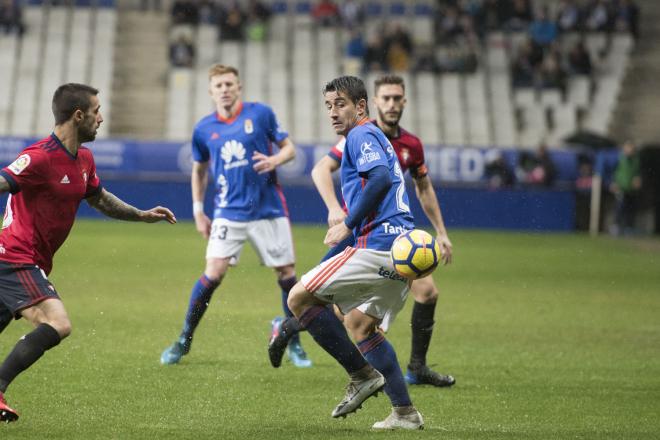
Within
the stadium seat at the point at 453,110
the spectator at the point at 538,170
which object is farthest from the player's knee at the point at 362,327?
the stadium seat at the point at 453,110

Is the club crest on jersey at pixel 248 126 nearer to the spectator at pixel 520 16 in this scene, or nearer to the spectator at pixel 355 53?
the spectator at pixel 355 53

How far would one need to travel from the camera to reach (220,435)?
632cm

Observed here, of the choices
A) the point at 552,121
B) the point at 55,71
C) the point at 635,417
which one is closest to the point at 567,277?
the point at 635,417

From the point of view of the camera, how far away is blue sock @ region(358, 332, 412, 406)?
6.55 meters

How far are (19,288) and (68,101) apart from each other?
1.10m

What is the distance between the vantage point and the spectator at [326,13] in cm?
3255

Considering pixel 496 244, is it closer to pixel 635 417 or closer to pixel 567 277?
pixel 567 277

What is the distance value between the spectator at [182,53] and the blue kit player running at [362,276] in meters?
25.2

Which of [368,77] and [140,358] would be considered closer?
[140,358]

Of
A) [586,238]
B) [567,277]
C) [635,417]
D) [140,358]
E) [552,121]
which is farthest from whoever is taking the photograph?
[552,121]

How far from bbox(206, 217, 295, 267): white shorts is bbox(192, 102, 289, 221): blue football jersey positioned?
0.20 feet

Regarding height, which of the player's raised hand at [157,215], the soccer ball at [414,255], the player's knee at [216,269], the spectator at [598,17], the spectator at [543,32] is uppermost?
the spectator at [598,17]

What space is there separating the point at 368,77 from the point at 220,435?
1001 inches

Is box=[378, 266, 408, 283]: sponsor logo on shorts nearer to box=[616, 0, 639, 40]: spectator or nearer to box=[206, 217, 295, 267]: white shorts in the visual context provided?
box=[206, 217, 295, 267]: white shorts
